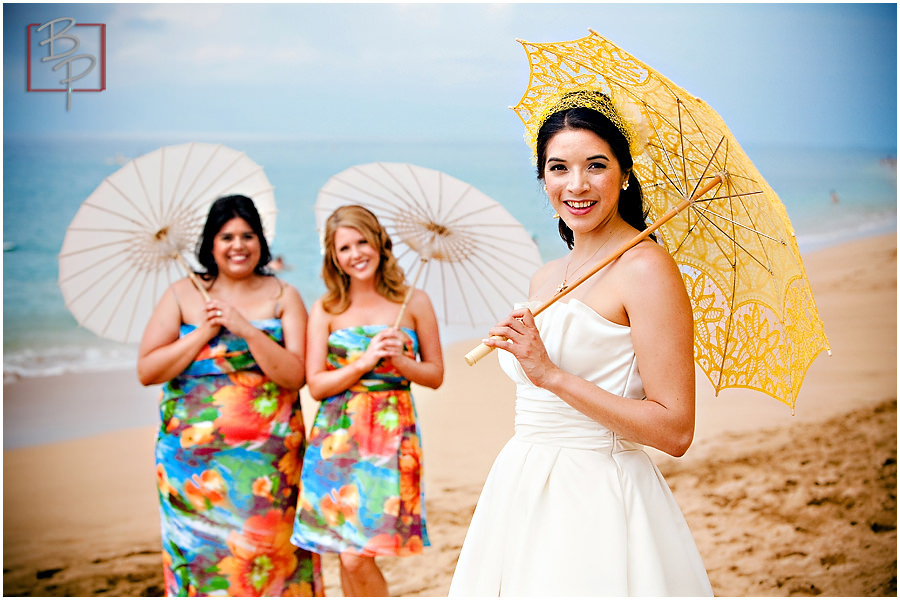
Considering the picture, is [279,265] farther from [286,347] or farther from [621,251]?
[621,251]

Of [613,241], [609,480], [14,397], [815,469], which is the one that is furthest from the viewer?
[14,397]

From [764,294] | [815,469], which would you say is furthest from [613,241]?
[815,469]

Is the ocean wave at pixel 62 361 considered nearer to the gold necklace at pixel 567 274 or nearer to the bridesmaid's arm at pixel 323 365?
the bridesmaid's arm at pixel 323 365

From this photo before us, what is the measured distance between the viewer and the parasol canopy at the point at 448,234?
3428 millimetres

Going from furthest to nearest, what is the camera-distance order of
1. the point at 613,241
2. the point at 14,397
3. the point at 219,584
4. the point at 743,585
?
1. the point at 14,397
2. the point at 743,585
3. the point at 219,584
4. the point at 613,241

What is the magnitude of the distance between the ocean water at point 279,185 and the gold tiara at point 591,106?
5922mm

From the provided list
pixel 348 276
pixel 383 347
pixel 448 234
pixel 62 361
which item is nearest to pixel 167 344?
pixel 348 276

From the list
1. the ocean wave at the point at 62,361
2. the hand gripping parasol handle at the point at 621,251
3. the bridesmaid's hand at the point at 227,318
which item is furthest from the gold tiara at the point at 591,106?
the ocean wave at the point at 62,361

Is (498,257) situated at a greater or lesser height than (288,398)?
greater

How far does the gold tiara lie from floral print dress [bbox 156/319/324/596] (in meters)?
1.71

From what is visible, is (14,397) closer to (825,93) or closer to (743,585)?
(743,585)

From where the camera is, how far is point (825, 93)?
8258 mm

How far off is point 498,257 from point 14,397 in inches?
235

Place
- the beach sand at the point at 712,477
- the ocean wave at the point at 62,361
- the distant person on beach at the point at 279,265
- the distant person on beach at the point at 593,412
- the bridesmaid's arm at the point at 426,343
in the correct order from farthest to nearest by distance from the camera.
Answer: the distant person on beach at the point at 279,265, the ocean wave at the point at 62,361, the beach sand at the point at 712,477, the bridesmaid's arm at the point at 426,343, the distant person on beach at the point at 593,412
